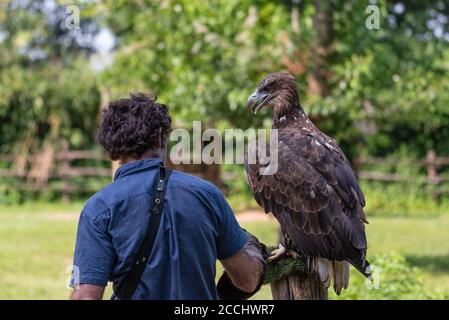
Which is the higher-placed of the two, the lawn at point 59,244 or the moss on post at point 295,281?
the moss on post at point 295,281

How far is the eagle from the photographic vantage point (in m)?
4.76

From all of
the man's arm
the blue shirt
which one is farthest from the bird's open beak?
the blue shirt

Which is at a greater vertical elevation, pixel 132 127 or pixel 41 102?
pixel 41 102

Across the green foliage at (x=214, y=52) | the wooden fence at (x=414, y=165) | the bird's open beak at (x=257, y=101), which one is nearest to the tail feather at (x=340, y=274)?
the bird's open beak at (x=257, y=101)

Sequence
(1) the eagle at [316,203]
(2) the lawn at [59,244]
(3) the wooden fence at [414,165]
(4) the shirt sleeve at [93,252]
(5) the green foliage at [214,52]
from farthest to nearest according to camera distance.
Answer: (3) the wooden fence at [414,165] → (2) the lawn at [59,244] → (5) the green foliage at [214,52] → (1) the eagle at [316,203] → (4) the shirt sleeve at [93,252]

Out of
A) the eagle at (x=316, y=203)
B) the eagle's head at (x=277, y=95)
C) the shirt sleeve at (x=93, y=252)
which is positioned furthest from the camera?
the eagle's head at (x=277, y=95)

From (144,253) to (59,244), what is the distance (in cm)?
1256

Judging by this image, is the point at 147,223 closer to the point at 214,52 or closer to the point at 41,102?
the point at 214,52

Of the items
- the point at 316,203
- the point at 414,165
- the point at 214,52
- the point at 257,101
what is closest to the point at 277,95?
the point at 257,101

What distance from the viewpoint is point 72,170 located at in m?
24.1

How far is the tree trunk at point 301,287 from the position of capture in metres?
4.90

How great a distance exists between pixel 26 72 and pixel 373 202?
10447mm

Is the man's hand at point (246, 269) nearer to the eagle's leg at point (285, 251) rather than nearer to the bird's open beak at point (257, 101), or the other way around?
the eagle's leg at point (285, 251)
